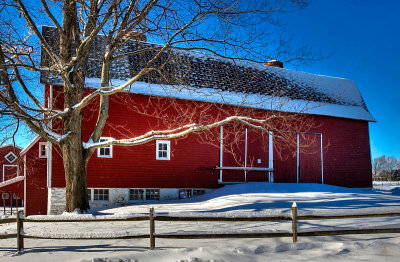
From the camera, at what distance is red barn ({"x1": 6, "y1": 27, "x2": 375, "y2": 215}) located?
15.6 meters

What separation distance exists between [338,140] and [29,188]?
15380 millimetres

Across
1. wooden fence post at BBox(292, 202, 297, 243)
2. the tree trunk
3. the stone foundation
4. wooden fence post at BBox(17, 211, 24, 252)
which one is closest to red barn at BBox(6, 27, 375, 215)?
the stone foundation

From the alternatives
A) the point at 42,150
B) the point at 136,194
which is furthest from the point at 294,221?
the point at 42,150

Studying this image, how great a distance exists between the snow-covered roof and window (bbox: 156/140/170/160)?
2.12 meters

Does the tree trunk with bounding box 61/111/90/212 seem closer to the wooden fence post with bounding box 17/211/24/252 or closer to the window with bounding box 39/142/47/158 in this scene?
the wooden fence post with bounding box 17/211/24/252

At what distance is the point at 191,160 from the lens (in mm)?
17109

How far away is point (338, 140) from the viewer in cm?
2062

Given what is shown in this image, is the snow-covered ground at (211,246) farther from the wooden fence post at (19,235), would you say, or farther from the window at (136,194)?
the window at (136,194)

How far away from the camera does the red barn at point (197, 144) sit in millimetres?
15609

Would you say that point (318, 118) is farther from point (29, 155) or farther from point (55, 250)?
point (55, 250)

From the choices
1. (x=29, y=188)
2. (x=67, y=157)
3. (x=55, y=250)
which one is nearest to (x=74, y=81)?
(x=67, y=157)

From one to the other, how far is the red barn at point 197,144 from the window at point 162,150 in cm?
4

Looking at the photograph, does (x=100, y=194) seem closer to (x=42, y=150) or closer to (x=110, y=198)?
(x=110, y=198)

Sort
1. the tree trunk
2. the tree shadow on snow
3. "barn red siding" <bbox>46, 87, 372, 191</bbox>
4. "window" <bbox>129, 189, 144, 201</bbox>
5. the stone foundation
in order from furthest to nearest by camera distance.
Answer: "window" <bbox>129, 189, 144, 201</bbox> < "barn red siding" <bbox>46, 87, 372, 191</bbox> < the stone foundation < the tree trunk < the tree shadow on snow
